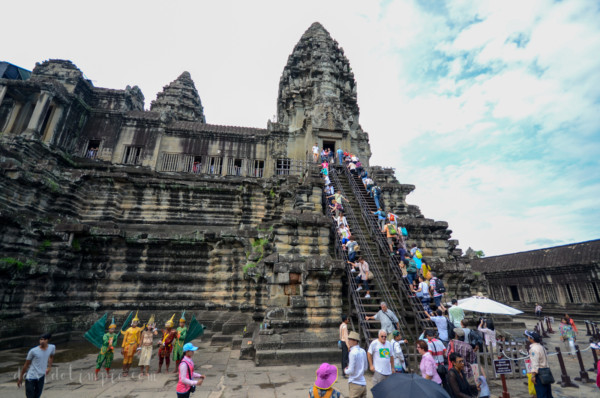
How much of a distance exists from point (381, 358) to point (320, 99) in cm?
1839

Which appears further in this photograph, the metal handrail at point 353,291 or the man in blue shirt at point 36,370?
the metal handrail at point 353,291

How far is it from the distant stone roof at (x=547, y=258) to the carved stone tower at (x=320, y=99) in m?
19.5

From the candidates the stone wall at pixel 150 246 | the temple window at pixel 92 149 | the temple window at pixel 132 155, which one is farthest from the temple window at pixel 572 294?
the temple window at pixel 92 149

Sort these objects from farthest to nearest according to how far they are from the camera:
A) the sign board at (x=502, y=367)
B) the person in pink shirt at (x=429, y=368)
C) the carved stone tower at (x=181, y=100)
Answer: the carved stone tower at (x=181, y=100)
the sign board at (x=502, y=367)
the person in pink shirt at (x=429, y=368)

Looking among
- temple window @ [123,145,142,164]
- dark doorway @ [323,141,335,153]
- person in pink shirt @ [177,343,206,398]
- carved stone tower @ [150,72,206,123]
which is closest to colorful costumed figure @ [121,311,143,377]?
person in pink shirt @ [177,343,206,398]

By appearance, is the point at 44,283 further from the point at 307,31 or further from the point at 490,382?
the point at 307,31

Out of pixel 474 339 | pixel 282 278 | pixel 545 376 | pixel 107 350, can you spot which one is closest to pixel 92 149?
pixel 107 350

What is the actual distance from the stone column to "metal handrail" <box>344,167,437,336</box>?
18393 millimetres

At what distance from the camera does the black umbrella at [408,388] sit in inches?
125

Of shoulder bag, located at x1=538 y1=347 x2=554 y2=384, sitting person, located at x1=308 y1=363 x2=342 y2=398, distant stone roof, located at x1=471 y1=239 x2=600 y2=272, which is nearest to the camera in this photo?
sitting person, located at x1=308 y1=363 x2=342 y2=398

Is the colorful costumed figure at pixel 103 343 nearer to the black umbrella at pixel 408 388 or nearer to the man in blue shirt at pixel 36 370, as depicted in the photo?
the man in blue shirt at pixel 36 370

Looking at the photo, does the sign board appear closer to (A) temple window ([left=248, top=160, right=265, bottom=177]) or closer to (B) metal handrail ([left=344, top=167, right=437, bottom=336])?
(B) metal handrail ([left=344, top=167, right=437, bottom=336])

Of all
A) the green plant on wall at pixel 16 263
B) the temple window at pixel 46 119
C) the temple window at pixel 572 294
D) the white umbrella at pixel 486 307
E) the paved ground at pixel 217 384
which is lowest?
the paved ground at pixel 217 384

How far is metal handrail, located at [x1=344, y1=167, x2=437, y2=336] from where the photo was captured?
25.2ft
